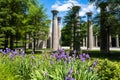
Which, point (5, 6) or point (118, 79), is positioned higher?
point (5, 6)

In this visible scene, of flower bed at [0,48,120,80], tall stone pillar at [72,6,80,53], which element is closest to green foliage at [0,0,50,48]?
tall stone pillar at [72,6,80,53]

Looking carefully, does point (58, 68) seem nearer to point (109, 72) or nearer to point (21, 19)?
point (109, 72)

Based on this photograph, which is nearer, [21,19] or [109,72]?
[109,72]

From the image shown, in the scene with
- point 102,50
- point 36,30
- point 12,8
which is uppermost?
point 12,8

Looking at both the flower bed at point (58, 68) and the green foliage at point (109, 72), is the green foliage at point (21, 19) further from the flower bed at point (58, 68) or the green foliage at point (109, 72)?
the green foliage at point (109, 72)

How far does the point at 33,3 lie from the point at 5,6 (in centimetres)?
522

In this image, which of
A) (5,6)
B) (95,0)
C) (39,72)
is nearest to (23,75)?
(39,72)

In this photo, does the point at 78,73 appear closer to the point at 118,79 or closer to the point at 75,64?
the point at 75,64

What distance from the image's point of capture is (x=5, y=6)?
3052 centimetres

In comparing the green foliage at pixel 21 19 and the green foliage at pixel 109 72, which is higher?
the green foliage at pixel 21 19

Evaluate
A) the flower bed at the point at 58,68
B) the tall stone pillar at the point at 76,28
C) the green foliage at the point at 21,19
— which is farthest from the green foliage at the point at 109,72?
the tall stone pillar at the point at 76,28

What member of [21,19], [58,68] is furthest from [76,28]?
[58,68]

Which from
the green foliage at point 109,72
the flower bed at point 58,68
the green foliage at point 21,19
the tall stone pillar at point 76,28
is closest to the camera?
the flower bed at point 58,68

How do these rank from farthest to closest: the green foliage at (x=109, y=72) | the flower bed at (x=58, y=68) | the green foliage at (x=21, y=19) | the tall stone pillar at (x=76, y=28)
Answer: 1. the tall stone pillar at (x=76, y=28)
2. the green foliage at (x=21, y=19)
3. the green foliage at (x=109, y=72)
4. the flower bed at (x=58, y=68)
